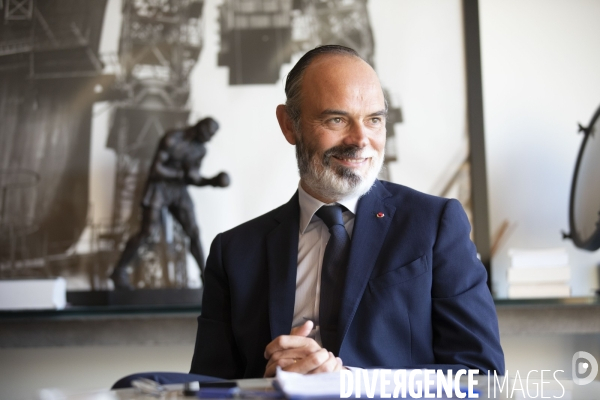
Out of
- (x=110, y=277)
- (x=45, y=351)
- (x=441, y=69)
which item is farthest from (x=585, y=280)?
(x=45, y=351)

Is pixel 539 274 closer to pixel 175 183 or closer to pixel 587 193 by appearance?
pixel 587 193

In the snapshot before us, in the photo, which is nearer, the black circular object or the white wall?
the black circular object

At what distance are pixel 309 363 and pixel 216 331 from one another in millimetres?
449

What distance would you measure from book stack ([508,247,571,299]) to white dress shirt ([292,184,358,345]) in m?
1.13

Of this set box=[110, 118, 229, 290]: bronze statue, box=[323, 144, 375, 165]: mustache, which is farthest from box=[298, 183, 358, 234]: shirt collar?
box=[110, 118, 229, 290]: bronze statue

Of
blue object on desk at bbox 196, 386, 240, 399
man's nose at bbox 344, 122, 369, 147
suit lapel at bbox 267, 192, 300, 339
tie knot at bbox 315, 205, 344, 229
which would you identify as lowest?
blue object on desk at bbox 196, 386, 240, 399

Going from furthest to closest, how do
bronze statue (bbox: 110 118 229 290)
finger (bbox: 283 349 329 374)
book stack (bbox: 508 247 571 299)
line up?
1. bronze statue (bbox: 110 118 229 290)
2. book stack (bbox: 508 247 571 299)
3. finger (bbox: 283 349 329 374)

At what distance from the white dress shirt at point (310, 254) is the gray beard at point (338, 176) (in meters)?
0.03

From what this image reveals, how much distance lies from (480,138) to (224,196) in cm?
105

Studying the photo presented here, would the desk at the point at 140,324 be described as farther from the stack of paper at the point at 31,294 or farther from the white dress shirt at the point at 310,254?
the white dress shirt at the point at 310,254

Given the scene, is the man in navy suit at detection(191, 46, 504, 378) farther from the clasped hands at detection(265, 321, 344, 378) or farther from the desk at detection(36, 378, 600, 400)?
the desk at detection(36, 378, 600, 400)

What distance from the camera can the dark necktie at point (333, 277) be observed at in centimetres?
142

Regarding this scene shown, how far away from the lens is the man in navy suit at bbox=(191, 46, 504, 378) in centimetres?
140

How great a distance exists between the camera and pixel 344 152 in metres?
1.56
